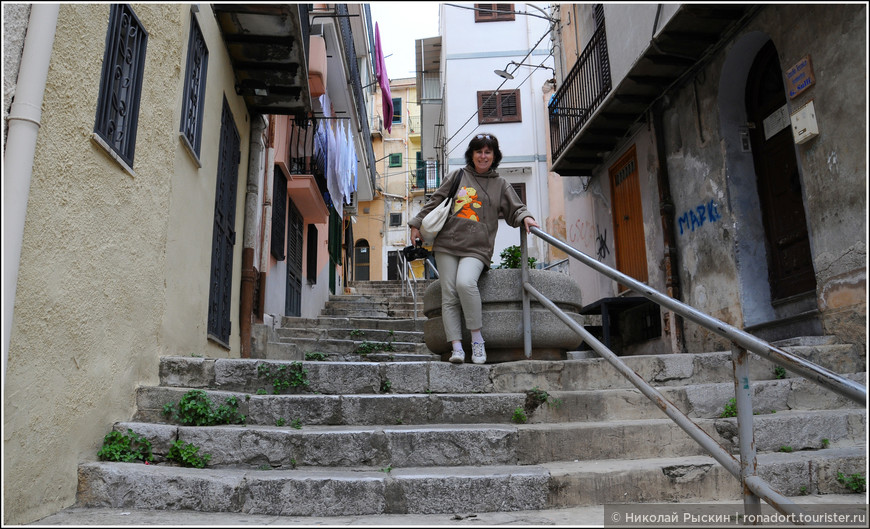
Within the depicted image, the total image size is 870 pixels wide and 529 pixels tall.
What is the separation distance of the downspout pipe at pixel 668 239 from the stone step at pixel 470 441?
4.06m

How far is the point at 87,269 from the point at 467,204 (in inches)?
104

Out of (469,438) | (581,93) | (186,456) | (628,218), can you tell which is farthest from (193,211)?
(581,93)

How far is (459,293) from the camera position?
4.59 m

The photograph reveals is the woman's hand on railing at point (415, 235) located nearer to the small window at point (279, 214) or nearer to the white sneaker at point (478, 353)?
the white sneaker at point (478, 353)

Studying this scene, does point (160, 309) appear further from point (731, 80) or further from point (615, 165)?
point (615, 165)

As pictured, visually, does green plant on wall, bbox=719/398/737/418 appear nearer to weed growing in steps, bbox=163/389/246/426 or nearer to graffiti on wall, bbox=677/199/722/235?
weed growing in steps, bbox=163/389/246/426

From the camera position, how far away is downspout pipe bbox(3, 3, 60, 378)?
2.48 meters

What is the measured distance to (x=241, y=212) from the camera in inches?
273

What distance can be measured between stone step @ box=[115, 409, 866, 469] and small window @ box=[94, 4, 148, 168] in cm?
164

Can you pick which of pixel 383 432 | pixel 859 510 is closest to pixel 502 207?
pixel 383 432

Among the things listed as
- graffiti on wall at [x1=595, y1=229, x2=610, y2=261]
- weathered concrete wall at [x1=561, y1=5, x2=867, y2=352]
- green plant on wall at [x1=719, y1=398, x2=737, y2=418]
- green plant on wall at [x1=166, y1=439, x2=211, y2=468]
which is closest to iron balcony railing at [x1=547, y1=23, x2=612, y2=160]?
weathered concrete wall at [x1=561, y1=5, x2=867, y2=352]

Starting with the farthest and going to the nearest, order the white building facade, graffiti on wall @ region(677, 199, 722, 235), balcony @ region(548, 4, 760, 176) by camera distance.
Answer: the white building facade < graffiti on wall @ region(677, 199, 722, 235) < balcony @ region(548, 4, 760, 176)

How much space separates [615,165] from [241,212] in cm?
603

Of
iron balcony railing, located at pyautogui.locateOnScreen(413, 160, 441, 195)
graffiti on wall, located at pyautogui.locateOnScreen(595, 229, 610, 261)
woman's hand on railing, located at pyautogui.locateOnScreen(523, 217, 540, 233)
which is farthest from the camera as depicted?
iron balcony railing, located at pyautogui.locateOnScreen(413, 160, 441, 195)
